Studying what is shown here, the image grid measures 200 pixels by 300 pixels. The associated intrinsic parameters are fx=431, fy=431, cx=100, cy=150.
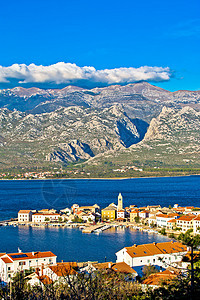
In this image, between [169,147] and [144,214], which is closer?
[144,214]

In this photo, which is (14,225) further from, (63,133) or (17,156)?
(63,133)

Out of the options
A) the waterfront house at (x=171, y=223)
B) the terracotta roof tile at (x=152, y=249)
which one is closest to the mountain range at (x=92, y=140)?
the waterfront house at (x=171, y=223)

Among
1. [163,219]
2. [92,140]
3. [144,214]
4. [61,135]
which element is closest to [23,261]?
[163,219]

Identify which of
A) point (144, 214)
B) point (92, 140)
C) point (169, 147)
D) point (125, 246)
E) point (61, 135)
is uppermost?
point (61, 135)

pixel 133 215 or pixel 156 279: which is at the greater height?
pixel 156 279

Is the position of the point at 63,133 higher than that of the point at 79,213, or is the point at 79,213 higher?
the point at 63,133

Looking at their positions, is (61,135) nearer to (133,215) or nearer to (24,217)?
(24,217)

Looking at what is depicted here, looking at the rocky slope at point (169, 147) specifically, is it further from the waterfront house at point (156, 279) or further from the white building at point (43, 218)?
the waterfront house at point (156, 279)

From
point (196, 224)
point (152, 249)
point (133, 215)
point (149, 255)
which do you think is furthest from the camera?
point (133, 215)

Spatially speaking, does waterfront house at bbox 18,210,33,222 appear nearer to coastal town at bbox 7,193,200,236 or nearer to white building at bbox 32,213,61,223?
coastal town at bbox 7,193,200,236

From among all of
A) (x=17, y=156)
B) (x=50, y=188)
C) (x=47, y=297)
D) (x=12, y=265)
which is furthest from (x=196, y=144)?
(x=47, y=297)

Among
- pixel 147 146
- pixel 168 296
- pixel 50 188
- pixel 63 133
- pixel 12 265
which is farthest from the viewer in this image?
pixel 63 133
